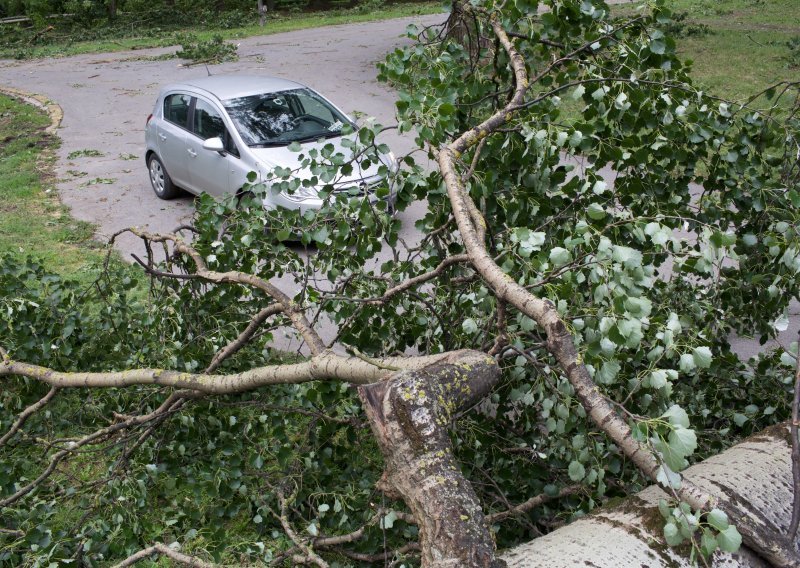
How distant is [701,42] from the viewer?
61.7 ft

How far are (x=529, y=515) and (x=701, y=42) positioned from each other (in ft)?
57.6

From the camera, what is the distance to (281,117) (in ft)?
33.9

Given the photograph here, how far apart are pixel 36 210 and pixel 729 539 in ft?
35.5

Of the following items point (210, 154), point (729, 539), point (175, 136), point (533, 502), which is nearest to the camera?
point (729, 539)

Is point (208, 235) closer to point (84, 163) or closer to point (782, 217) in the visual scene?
point (782, 217)

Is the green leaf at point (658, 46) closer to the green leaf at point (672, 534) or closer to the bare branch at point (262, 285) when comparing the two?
the bare branch at point (262, 285)

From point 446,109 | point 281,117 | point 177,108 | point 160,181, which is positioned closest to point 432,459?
point 446,109

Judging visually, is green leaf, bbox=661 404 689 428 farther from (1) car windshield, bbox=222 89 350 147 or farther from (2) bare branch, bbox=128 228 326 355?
(1) car windshield, bbox=222 89 350 147

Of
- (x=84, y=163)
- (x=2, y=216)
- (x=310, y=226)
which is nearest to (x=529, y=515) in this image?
(x=310, y=226)

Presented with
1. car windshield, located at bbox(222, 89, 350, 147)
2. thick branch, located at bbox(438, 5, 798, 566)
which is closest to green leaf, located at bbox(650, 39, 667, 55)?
thick branch, located at bbox(438, 5, 798, 566)

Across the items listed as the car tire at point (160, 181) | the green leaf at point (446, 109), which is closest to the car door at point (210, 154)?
the car tire at point (160, 181)

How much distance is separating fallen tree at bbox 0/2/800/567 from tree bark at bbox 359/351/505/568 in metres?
0.05

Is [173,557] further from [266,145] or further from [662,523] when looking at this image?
[266,145]

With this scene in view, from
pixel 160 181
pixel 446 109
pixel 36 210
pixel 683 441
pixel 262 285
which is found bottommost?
pixel 36 210
